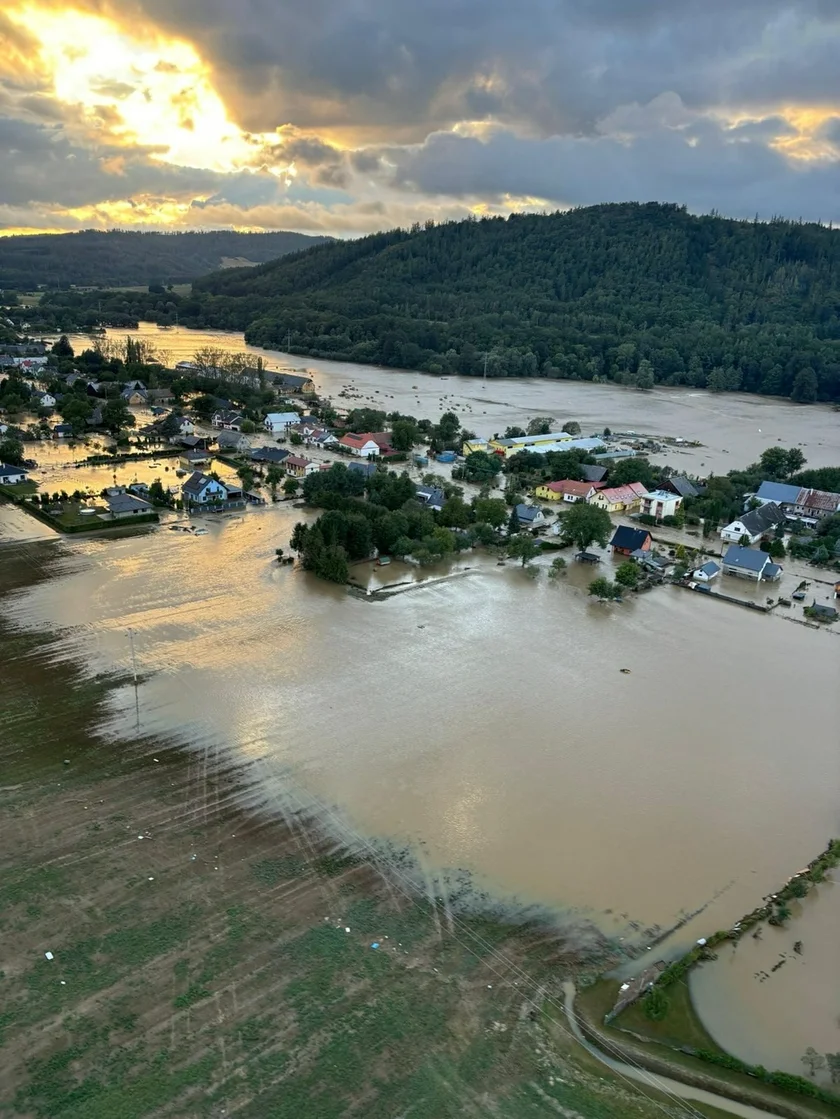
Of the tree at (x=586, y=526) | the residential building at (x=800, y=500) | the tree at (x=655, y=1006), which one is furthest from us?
the residential building at (x=800, y=500)

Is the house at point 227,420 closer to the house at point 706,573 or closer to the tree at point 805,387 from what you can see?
the house at point 706,573

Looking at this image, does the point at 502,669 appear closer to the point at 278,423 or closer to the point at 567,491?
the point at 567,491

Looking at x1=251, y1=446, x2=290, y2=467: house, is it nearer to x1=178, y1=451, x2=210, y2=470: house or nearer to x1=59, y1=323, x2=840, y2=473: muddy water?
x1=178, y1=451, x2=210, y2=470: house

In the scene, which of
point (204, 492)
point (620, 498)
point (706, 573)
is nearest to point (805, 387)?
point (620, 498)

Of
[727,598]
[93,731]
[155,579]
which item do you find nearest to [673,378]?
[727,598]

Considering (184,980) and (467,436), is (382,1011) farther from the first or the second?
(467,436)

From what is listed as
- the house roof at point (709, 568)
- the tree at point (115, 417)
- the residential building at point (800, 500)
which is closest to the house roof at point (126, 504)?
the tree at point (115, 417)
